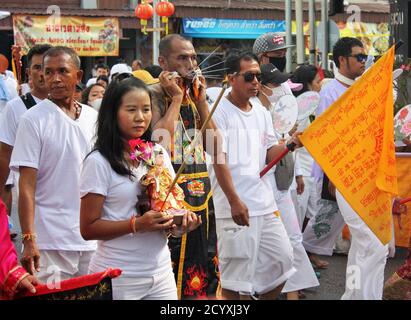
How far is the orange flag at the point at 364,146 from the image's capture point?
474 centimetres

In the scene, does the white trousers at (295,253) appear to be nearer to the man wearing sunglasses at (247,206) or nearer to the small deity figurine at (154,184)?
the man wearing sunglasses at (247,206)

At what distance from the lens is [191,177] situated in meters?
4.66

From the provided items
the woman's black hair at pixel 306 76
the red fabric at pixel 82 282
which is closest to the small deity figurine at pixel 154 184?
the red fabric at pixel 82 282

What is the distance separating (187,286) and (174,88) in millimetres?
1095

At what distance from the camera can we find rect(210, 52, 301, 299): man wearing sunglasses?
5.49 m

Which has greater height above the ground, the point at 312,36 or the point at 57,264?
the point at 312,36

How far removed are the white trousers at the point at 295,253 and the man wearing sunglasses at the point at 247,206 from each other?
505 mm

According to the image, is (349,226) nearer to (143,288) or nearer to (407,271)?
(407,271)

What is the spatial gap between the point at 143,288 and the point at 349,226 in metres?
2.24

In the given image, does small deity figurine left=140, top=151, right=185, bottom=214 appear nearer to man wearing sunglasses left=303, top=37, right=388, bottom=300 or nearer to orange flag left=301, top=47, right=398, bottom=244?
orange flag left=301, top=47, right=398, bottom=244

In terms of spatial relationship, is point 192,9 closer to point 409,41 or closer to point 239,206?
point 409,41

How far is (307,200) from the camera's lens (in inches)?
306

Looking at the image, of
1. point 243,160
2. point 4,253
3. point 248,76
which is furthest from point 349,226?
point 4,253

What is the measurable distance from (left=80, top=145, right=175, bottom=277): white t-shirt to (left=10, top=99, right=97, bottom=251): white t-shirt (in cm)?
63
